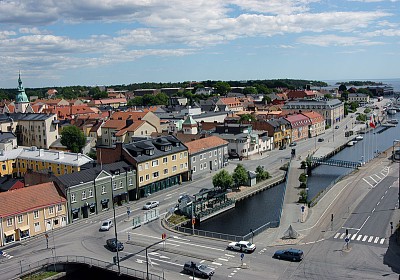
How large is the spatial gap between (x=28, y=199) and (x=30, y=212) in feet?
4.85

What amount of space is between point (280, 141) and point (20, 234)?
6757 centimetres

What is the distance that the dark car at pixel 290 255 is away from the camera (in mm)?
36094

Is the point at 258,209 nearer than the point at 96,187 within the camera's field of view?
No

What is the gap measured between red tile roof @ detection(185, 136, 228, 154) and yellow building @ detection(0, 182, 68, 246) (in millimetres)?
25497

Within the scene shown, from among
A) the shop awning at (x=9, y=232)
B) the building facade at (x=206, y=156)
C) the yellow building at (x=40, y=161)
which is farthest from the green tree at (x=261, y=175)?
the shop awning at (x=9, y=232)

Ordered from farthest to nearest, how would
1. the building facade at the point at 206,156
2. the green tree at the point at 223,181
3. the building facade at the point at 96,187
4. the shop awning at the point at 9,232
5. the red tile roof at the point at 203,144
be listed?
1. the red tile roof at the point at 203,144
2. the building facade at the point at 206,156
3. the green tree at the point at 223,181
4. the building facade at the point at 96,187
5. the shop awning at the point at 9,232

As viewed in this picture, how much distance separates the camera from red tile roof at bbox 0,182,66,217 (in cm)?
4441

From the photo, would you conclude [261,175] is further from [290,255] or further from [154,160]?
[290,255]

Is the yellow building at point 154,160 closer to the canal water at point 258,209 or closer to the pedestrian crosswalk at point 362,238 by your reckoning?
the canal water at point 258,209

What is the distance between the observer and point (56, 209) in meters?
48.2

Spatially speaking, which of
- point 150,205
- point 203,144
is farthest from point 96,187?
point 203,144

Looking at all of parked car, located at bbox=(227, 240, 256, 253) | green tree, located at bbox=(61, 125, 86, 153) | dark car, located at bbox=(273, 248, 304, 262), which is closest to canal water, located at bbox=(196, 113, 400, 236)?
parked car, located at bbox=(227, 240, 256, 253)

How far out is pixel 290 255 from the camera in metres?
36.3

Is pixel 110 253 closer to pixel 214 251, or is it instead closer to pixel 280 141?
pixel 214 251
